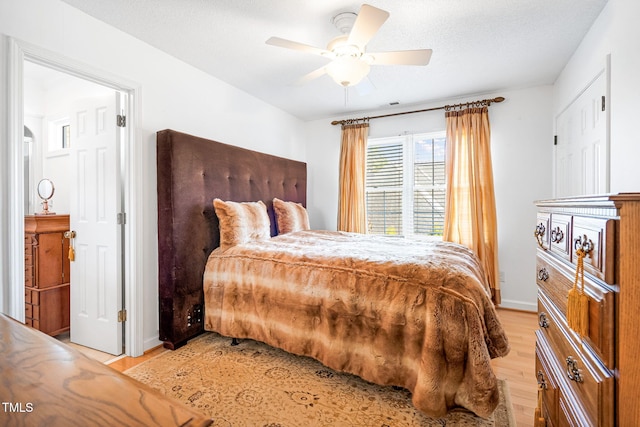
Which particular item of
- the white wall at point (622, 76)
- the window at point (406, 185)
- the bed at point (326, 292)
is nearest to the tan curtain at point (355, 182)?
the window at point (406, 185)

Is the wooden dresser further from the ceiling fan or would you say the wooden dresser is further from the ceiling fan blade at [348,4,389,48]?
the ceiling fan

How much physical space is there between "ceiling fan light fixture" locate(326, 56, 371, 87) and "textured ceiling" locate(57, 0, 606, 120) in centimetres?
37

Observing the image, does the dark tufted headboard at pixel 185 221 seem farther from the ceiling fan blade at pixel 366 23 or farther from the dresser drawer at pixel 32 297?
the ceiling fan blade at pixel 366 23

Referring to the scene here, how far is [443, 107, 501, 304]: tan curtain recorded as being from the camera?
338 cm

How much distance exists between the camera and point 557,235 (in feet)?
3.46

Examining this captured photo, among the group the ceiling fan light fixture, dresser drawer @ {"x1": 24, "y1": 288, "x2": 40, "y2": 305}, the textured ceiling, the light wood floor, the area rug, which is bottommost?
the light wood floor

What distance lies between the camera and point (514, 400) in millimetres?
1805

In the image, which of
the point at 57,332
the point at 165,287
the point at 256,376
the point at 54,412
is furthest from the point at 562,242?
the point at 57,332

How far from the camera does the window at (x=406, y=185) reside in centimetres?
383

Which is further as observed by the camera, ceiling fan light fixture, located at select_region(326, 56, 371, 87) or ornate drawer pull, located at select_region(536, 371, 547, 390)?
ceiling fan light fixture, located at select_region(326, 56, 371, 87)

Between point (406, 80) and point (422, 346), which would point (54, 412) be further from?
point (406, 80)

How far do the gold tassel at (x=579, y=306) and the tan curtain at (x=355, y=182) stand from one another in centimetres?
333

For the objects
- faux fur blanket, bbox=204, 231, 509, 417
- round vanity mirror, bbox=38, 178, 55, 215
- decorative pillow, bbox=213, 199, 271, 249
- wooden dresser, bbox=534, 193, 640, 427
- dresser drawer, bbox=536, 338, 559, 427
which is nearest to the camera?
wooden dresser, bbox=534, 193, 640, 427

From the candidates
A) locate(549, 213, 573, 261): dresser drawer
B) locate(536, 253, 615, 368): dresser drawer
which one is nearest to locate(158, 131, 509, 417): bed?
locate(549, 213, 573, 261): dresser drawer
